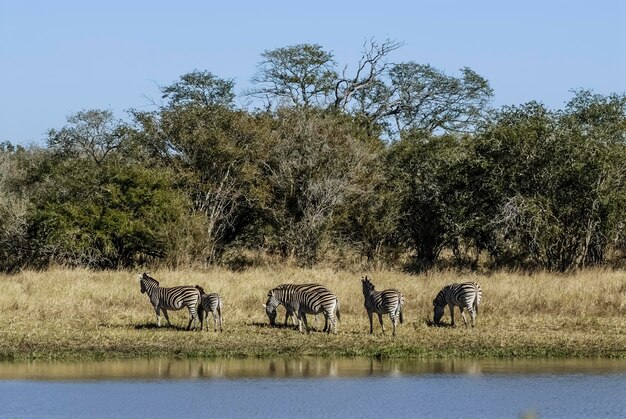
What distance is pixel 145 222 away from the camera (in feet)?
108

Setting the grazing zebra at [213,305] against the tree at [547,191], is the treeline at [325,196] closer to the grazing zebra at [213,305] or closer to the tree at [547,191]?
the tree at [547,191]

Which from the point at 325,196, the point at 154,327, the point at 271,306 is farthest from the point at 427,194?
the point at 154,327

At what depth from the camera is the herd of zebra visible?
20.8m

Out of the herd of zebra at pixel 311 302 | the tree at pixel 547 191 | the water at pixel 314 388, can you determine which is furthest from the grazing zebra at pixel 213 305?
the tree at pixel 547 191

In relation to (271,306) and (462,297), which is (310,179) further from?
(462,297)

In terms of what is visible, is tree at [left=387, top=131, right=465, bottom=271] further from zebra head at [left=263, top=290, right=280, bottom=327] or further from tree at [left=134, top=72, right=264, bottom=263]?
zebra head at [left=263, top=290, right=280, bottom=327]

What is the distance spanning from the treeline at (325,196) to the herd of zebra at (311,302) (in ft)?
32.9

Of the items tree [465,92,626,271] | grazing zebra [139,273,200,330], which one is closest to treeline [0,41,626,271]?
tree [465,92,626,271]

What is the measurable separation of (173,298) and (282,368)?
4.43 meters

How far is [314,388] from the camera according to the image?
16188 mm

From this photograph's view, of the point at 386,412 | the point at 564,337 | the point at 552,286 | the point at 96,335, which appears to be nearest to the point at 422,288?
the point at 552,286

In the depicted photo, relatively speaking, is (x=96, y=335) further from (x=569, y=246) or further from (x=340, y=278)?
(x=569, y=246)

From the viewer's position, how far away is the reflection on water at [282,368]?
57.1ft

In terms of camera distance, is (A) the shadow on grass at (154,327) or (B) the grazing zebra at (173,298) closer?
(B) the grazing zebra at (173,298)
